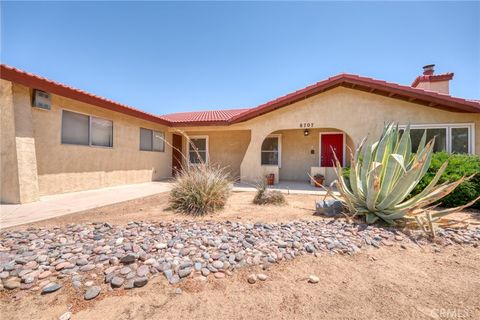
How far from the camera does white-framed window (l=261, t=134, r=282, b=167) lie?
11672mm

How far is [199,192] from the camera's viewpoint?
4.93 meters

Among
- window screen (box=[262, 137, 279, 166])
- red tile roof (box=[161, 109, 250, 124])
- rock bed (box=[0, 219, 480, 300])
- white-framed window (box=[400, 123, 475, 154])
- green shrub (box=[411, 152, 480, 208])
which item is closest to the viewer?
rock bed (box=[0, 219, 480, 300])

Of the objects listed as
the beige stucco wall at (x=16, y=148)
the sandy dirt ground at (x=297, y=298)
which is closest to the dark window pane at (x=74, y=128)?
the beige stucco wall at (x=16, y=148)

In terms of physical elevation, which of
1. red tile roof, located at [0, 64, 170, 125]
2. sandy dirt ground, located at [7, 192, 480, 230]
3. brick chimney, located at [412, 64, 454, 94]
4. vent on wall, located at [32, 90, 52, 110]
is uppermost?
brick chimney, located at [412, 64, 454, 94]

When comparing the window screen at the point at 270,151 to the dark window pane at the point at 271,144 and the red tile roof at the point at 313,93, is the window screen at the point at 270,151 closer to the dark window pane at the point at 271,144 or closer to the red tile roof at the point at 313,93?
the dark window pane at the point at 271,144

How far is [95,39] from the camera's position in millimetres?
8883

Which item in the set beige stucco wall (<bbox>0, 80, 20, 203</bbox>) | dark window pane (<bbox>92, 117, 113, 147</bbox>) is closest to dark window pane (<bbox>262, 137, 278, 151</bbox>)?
dark window pane (<bbox>92, 117, 113, 147</bbox>)

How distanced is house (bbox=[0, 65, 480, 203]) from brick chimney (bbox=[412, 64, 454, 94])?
1.5 inches

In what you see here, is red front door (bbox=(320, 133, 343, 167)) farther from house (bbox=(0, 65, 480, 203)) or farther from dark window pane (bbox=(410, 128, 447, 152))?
dark window pane (bbox=(410, 128, 447, 152))

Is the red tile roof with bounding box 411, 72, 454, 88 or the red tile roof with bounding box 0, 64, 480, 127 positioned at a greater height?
the red tile roof with bounding box 411, 72, 454, 88

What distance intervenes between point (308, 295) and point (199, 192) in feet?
11.2

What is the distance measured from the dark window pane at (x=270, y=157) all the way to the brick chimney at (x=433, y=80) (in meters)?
8.13

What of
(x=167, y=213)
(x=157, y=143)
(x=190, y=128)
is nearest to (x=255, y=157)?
(x=190, y=128)
